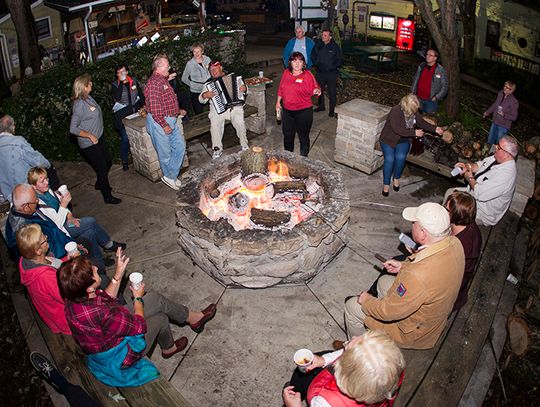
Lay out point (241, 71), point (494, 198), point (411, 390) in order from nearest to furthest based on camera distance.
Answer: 1. point (411, 390)
2. point (494, 198)
3. point (241, 71)

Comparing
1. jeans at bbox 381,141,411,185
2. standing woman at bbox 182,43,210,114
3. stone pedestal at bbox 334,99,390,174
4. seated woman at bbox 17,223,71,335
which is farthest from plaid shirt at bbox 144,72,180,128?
jeans at bbox 381,141,411,185

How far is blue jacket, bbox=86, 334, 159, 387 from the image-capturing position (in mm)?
3682

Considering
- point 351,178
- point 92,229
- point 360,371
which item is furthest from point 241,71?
point 360,371

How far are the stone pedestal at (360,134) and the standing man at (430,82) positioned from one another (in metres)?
1.29

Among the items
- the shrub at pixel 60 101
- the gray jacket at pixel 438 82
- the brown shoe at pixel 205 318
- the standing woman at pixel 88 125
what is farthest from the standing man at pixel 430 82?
the brown shoe at pixel 205 318

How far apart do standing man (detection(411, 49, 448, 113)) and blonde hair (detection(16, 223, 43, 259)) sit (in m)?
7.24

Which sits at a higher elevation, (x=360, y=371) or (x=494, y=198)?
(x=360, y=371)

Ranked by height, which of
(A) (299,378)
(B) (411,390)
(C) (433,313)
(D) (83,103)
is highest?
(D) (83,103)

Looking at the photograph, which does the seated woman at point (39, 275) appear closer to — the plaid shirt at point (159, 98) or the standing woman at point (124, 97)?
the plaid shirt at point (159, 98)

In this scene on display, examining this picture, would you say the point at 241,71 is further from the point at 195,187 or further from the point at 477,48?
the point at 477,48

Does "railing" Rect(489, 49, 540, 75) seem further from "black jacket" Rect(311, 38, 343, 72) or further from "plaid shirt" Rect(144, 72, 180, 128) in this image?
"plaid shirt" Rect(144, 72, 180, 128)

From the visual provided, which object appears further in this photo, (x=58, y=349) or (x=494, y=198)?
(x=494, y=198)

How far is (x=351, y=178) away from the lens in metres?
7.85

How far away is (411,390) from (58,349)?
3315mm
